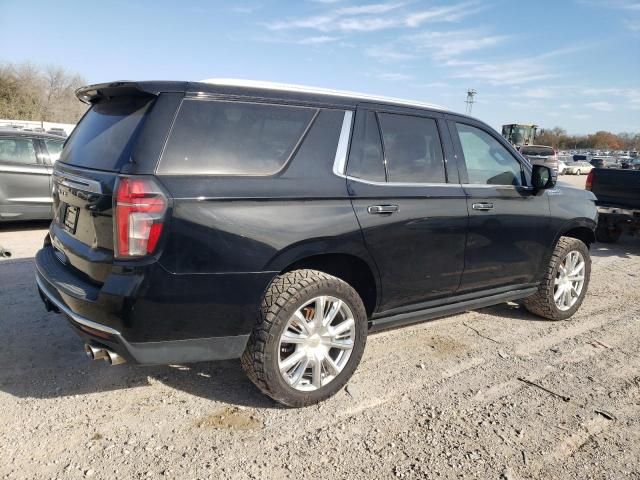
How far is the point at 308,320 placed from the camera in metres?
2.96

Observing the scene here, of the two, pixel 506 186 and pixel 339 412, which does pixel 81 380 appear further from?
pixel 506 186

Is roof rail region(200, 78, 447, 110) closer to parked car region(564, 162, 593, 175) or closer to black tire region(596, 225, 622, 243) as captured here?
black tire region(596, 225, 622, 243)

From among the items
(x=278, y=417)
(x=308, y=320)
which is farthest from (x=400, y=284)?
(x=278, y=417)

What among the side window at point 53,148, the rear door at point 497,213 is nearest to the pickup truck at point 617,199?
the rear door at point 497,213

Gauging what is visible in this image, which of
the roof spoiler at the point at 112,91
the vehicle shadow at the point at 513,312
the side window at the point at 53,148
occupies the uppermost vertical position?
the roof spoiler at the point at 112,91

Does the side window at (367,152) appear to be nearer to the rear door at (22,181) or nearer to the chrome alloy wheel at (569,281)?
the chrome alloy wheel at (569,281)

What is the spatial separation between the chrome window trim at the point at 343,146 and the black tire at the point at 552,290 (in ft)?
8.21

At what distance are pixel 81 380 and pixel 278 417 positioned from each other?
4.43 ft

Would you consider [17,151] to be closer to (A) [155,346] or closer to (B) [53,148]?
(B) [53,148]

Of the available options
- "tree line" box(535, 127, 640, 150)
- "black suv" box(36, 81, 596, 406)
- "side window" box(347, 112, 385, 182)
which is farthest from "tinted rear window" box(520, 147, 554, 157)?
"tree line" box(535, 127, 640, 150)

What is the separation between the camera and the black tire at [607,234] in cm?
875

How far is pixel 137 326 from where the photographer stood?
2.42m

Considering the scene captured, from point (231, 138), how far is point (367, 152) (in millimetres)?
953

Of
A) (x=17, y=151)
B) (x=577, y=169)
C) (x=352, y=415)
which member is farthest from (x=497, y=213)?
(x=577, y=169)
